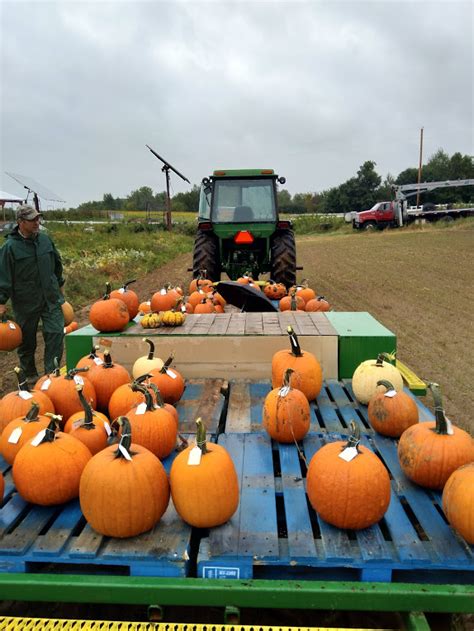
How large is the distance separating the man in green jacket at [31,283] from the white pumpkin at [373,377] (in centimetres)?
329

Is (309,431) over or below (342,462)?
below

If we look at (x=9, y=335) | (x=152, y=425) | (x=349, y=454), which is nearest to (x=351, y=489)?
(x=349, y=454)

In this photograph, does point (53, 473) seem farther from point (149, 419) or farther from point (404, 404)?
point (404, 404)

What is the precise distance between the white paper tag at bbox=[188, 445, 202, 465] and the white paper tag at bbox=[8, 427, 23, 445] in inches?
37.6

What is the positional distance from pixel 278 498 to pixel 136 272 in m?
15.4

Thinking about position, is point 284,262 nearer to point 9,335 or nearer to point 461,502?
point 9,335

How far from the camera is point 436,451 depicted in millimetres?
2248

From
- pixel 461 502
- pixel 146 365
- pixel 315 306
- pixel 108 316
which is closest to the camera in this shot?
→ pixel 461 502

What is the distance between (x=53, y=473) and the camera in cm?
220

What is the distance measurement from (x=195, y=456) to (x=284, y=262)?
640 cm

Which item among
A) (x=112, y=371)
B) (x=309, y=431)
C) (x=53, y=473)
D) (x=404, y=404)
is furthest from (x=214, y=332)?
(x=53, y=473)

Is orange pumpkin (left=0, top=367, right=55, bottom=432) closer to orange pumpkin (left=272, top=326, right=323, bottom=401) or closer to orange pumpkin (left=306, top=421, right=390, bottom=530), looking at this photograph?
orange pumpkin (left=272, top=326, right=323, bottom=401)

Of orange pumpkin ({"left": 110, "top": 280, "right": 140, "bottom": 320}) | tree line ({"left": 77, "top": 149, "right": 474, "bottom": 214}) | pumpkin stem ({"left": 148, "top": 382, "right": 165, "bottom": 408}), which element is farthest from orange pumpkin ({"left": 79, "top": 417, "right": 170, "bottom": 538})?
tree line ({"left": 77, "top": 149, "right": 474, "bottom": 214})

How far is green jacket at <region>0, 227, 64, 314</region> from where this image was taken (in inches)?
193
